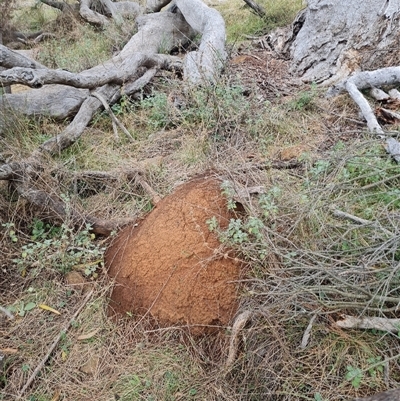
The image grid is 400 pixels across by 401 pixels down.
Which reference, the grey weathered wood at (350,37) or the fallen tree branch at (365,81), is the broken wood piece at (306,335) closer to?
the fallen tree branch at (365,81)

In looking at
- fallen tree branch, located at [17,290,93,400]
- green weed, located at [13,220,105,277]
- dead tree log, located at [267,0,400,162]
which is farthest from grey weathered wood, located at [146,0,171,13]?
fallen tree branch, located at [17,290,93,400]

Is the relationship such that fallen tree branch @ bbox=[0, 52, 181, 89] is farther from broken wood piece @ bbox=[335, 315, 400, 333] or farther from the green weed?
broken wood piece @ bbox=[335, 315, 400, 333]

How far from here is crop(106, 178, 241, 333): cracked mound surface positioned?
2.25 m

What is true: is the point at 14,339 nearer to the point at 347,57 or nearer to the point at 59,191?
the point at 59,191

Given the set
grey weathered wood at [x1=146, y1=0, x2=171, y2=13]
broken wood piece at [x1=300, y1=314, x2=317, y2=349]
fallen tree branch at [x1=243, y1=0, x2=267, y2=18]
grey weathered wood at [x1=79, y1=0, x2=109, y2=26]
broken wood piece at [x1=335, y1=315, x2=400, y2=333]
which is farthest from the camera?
grey weathered wood at [x1=79, y1=0, x2=109, y2=26]

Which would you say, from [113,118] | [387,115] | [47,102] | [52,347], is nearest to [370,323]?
[52,347]

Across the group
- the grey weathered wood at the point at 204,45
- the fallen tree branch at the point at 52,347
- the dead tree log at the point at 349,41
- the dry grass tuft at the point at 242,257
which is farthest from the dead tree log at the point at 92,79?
the dead tree log at the point at 349,41

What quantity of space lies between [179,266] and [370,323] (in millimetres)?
1027

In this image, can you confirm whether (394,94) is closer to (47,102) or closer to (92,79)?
(92,79)

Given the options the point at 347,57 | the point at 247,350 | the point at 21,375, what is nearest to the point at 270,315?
the point at 247,350

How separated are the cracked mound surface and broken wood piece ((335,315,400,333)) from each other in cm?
58

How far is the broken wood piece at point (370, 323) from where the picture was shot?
1.82 meters

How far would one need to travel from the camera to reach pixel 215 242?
239 cm

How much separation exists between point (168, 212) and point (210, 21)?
3.27 metres
